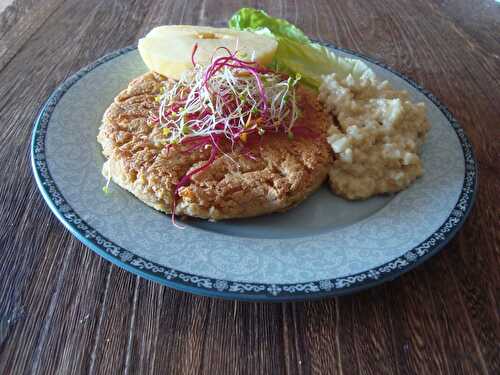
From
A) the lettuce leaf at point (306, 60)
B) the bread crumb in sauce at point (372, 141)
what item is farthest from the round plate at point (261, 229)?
the lettuce leaf at point (306, 60)

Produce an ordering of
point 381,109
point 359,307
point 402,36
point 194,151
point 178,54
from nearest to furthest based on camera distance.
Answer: point 359,307 < point 194,151 < point 381,109 < point 178,54 < point 402,36

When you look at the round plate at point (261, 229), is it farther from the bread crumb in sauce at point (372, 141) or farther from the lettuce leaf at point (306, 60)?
Result: the lettuce leaf at point (306, 60)

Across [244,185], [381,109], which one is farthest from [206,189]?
[381,109]

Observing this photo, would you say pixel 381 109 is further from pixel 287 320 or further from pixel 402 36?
pixel 402 36

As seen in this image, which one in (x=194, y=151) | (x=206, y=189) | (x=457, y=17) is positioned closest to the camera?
(x=206, y=189)

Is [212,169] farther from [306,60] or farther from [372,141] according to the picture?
[306,60]

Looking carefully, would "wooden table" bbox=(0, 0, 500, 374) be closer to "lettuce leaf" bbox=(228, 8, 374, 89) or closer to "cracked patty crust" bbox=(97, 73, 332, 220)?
"cracked patty crust" bbox=(97, 73, 332, 220)
